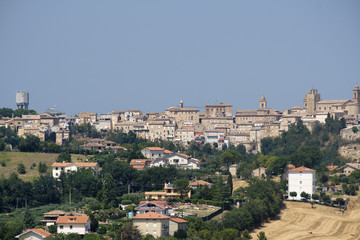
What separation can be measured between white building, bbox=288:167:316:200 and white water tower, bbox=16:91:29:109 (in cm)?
7555

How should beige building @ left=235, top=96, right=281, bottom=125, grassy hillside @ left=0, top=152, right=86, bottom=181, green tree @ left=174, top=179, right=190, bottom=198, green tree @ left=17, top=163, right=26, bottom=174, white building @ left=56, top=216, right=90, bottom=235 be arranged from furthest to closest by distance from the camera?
beige building @ left=235, top=96, right=281, bottom=125
green tree @ left=17, top=163, right=26, bottom=174
grassy hillside @ left=0, top=152, right=86, bottom=181
green tree @ left=174, top=179, right=190, bottom=198
white building @ left=56, top=216, right=90, bottom=235

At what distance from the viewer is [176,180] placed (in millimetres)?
73375

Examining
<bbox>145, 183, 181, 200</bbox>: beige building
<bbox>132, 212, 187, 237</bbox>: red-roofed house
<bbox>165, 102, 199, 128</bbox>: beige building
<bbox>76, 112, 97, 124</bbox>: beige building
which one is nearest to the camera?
<bbox>132, 212, 187, 237</bbox>: red-roofed house

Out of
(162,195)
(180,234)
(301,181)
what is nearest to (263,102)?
(301,181)

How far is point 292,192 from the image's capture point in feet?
260

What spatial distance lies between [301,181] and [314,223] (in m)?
10.5

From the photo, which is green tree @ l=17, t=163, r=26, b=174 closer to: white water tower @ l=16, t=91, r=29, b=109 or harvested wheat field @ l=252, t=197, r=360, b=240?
harvested wheat field @ l=252, t=197, r=360, b=240

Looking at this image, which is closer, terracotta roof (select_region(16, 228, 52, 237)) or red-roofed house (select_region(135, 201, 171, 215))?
terracotta roof (select_region(16, 228, 52, 237))

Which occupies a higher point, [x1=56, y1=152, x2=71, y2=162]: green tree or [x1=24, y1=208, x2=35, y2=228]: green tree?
[x1=56, y1=152, x2=71, y2=162]: green tree

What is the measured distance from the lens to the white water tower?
5679 inches

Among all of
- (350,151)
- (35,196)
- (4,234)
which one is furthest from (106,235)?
(350,151)

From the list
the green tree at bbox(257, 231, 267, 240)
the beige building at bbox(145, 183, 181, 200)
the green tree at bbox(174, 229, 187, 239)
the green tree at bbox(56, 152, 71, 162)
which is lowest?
the green tree at bbox(257, 231, 267, 240)

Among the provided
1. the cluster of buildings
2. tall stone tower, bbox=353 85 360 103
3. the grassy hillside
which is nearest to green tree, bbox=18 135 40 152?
the grassy hillside

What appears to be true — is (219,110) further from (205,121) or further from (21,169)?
(21,169)
